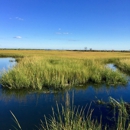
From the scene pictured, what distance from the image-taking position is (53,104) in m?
8.34

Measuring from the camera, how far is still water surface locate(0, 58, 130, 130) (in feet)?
21.6

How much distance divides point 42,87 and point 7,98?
2.44 meters

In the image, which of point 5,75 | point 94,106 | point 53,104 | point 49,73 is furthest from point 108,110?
point 5,75

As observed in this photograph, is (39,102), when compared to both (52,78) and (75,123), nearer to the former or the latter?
(52,78)

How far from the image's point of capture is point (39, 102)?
862 centimetres

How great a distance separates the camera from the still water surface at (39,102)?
21.6 ft

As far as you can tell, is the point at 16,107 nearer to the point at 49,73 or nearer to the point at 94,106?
the point at 94,106

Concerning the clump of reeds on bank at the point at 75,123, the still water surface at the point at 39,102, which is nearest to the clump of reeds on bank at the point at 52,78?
the still water surface at the point at 39,102

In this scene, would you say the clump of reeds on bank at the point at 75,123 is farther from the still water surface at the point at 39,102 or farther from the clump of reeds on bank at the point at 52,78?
the clump of reeds on bank at the point at 52,78

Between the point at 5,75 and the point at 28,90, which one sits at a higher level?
the point at 5,75

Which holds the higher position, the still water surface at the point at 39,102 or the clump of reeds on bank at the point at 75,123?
the clump of reeds on bank at the point at 75,123

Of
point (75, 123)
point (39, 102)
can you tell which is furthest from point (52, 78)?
point (75, 123)

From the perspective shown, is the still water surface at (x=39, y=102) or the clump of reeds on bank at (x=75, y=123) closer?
the clump of reeds on bank at (x=75, y=123)

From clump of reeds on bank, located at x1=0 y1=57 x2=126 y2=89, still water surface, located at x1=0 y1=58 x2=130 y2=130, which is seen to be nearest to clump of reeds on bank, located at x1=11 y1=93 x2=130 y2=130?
still water surface, located at x1=0 y1=58 x2=130 y2=130
